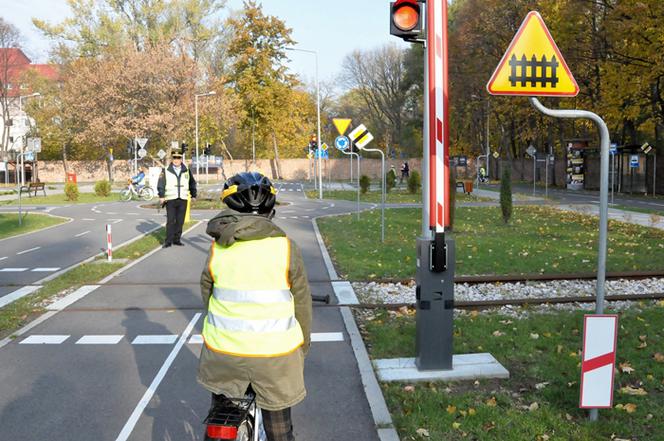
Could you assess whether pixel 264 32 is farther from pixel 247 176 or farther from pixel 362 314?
pixel 247 176

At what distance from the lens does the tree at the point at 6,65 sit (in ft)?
162

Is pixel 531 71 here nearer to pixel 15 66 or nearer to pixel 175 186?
pixel 175 186

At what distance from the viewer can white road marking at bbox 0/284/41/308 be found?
851 cm

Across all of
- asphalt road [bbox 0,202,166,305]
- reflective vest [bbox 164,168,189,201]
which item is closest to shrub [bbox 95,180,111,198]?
asphalt road [bbox 0,202,166,305]

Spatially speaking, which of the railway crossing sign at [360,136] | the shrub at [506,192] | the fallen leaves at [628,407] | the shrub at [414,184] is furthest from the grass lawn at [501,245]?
the shrub at [414,184]

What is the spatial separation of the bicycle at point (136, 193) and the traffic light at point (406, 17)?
29.4 meters

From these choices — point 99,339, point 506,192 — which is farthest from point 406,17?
point 506,192

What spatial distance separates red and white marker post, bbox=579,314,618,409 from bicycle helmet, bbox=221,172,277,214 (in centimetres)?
236

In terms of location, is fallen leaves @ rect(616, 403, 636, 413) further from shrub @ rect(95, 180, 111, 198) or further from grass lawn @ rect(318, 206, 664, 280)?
shrub @ rect(95, 180, 111, 198)

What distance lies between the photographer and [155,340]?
6609 millimetres

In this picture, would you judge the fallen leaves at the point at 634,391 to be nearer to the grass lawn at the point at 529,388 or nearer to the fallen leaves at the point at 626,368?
the grass lawn at the point at 529,388

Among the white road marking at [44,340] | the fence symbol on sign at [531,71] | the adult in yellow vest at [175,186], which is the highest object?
the fence symbol on sign at [531,71]

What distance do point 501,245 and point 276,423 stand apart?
11.6 meters

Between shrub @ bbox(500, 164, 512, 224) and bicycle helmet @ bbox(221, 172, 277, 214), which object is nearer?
bicycle helmet @ bbox(221, 172, 277, 214)
